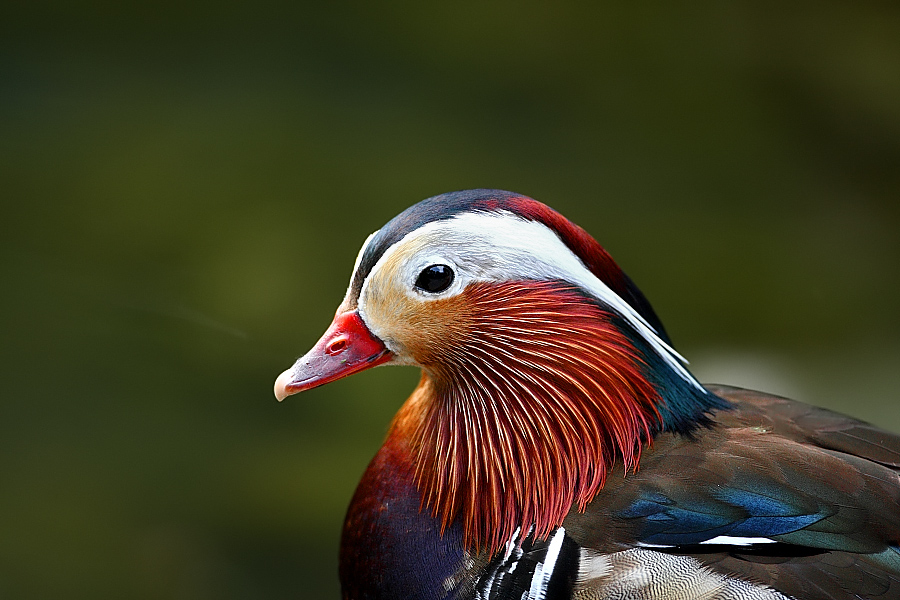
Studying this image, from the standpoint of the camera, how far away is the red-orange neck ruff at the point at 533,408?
1.18 m

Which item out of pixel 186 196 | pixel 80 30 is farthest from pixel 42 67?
pixel 186 196

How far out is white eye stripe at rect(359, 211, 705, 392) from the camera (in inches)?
44.9

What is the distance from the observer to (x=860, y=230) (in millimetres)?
3018

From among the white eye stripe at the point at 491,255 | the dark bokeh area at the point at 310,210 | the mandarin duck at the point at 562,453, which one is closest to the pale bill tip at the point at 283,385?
the mandarin duck at the point at 562,453

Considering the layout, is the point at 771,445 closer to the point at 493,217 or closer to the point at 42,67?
the point at 493,217

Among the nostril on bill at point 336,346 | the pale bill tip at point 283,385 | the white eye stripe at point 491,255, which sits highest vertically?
the white eye stripe at point 491,255

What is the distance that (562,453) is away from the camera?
120 centimetres

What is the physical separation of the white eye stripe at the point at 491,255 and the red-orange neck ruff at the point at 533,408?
2 centimetres

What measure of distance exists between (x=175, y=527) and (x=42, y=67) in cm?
181

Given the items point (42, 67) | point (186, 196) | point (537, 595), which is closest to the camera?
point (537, 595)

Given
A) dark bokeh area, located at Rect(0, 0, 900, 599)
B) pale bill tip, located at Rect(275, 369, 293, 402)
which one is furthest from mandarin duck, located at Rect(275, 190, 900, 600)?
dark bokeh area, located at Rect(0, 0, 900, 599)

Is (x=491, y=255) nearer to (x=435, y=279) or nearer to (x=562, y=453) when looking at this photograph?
(x=435, y=279)

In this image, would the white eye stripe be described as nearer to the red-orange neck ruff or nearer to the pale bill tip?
the red-orange neck ruff

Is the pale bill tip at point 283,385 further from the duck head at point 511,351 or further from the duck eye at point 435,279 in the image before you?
the duck eye at point 435,279
